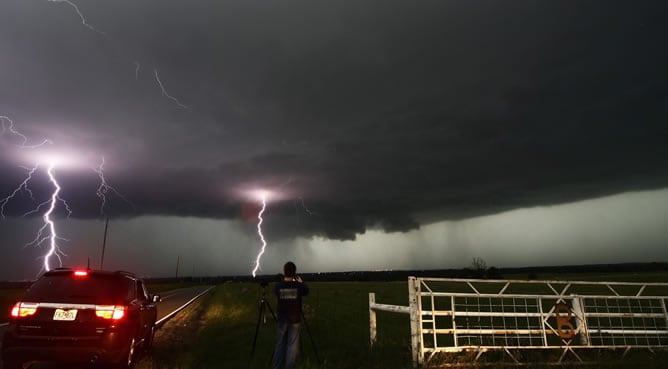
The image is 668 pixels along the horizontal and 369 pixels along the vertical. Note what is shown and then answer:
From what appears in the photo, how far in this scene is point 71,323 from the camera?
7.97 metres

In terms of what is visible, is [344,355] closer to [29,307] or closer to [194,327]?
[29,307]

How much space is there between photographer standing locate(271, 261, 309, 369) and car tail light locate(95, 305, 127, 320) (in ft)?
10.1

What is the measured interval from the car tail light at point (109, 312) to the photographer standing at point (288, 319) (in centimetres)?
309

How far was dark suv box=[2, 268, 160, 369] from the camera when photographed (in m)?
7.84

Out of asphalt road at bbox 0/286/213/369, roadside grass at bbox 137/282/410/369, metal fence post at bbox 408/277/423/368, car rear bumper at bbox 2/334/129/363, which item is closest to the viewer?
car rear bumper at bbox 2/334/129/363

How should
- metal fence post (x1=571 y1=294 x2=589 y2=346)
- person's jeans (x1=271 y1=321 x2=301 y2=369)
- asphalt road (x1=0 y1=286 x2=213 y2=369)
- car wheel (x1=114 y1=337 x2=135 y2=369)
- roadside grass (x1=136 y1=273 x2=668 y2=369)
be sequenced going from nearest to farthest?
person's jeans (x1=271 y1=321 x2=301 y2=369) → car wheel (x1=114 y1=337 x2=135 y2=369) → roadside grass (x1=136 y1=273 x2=668 y2=369) → metal fence post (x1=571 y1=294 x2=589 y2=346) → asphalt road (x1=0 y1=286 x2=213 y2=369)

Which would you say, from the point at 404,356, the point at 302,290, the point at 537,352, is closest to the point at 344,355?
the point at 404,356

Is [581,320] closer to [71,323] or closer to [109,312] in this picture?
[109,312]

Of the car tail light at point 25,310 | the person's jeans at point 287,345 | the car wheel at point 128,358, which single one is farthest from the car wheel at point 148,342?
the person's jeans at point 287,345

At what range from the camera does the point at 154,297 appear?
11211mm

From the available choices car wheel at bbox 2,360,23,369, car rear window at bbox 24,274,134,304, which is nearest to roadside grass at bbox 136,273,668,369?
car rear window at bbox 24,274,134,304

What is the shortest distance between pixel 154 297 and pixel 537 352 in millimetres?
9793

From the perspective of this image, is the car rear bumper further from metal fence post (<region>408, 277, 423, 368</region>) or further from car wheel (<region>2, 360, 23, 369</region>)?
metal fence post (<region>408, 277, 423, 368</region>)

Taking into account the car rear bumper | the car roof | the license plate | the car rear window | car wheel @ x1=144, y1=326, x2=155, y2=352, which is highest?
the car roof
